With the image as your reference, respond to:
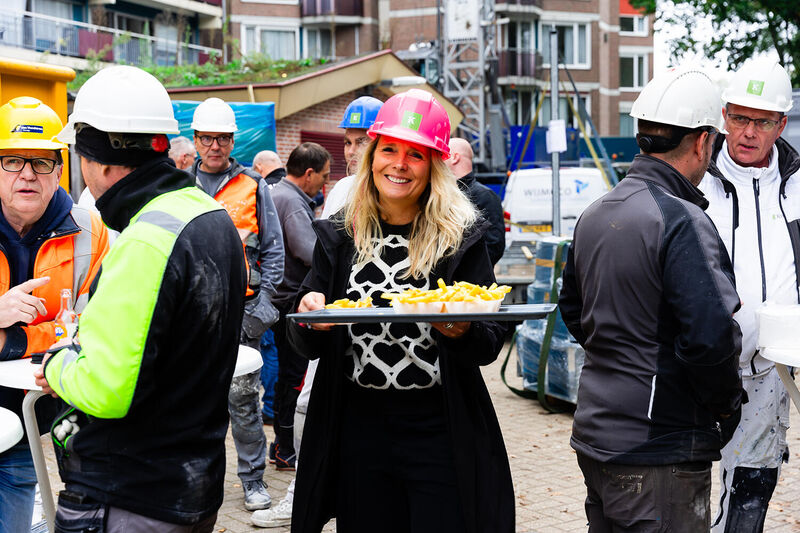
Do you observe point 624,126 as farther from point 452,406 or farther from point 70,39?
point 452,406

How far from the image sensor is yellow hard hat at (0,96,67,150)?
3732mm

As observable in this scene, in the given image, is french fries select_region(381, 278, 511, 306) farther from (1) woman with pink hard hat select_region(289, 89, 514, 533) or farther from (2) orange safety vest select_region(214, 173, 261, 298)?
(2) orange safety vest select_region(214, 173, 261, 298)

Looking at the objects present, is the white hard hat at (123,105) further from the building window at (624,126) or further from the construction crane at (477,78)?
the building window at (624,126)

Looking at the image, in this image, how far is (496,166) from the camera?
2678cm

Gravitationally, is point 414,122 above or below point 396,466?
above

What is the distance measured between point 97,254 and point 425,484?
1707mm

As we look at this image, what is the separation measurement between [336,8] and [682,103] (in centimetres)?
4561

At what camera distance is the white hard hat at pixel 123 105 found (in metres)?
2.56

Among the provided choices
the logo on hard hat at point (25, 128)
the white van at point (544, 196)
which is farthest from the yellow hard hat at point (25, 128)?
the white van at point (544, 196)

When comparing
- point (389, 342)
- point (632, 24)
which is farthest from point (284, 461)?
point (632, 24)

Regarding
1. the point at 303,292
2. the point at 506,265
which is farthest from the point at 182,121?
the point at 303,292

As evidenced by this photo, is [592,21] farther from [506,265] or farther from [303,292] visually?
[303,292]

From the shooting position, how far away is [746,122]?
4.18 m

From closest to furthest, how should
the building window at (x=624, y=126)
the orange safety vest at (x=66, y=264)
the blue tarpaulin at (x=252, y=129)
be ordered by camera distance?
the orange safety vest at (x=66, y=264)
the blue tarpaulin at (x=252, y=129)
the building window at (x=624, y=126)
